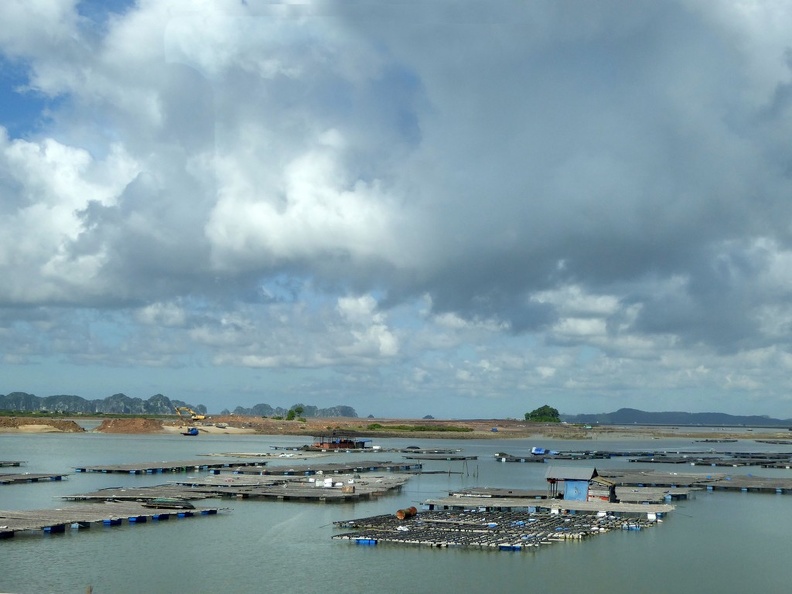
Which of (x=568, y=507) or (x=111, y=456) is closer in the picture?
(x=568, y=507)

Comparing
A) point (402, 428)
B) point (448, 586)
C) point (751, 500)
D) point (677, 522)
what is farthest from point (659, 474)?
point (402, 428)

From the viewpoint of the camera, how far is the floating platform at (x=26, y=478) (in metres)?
53.8

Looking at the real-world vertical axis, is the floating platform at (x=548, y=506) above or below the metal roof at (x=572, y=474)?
below

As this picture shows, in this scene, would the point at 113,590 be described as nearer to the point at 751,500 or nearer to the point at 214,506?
the point at 214,506

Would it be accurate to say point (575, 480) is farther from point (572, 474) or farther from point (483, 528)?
point (483, 528)

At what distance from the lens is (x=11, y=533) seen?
32562 mm

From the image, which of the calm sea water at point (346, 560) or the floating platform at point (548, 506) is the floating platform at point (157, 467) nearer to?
the calm sea water at point (346, 560)

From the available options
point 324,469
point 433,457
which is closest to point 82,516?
point 324,469

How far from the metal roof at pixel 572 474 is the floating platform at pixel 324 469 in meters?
23.5

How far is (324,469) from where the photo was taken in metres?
67.7

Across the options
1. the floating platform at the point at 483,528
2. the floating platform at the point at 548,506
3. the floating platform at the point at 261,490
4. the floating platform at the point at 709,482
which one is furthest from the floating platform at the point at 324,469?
the floating platform at the point at 483,528

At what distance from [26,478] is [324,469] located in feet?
72.2

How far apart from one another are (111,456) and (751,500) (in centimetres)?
5742

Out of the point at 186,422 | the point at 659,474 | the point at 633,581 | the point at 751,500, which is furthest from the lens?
the point at 186,422
